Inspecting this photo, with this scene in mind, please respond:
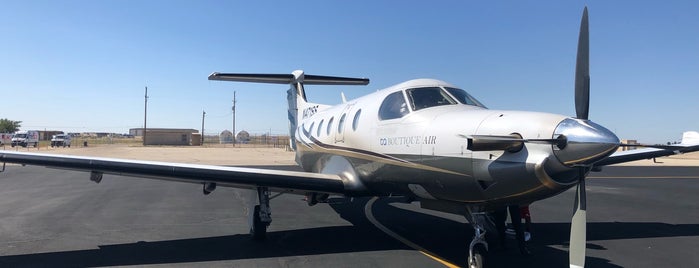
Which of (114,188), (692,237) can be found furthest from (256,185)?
(114,188)

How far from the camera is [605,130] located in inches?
188

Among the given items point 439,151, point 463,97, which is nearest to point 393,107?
point 463,97

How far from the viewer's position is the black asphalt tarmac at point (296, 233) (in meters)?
7.45

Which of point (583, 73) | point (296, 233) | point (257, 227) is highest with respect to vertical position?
point (583, 73)

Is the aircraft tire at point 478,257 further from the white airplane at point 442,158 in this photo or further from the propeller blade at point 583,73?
the propeller blade at point 583,73

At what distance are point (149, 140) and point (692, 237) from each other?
273 feet

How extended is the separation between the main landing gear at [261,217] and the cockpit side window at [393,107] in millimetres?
2861

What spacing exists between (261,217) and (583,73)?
5931 millimetres

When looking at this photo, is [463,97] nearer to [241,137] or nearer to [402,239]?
[402,239]

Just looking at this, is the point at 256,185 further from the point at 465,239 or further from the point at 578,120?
the point at 578,120

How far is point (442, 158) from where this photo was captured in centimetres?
605

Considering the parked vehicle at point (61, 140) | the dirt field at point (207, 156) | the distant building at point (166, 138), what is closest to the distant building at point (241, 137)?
the distant building at point (166, 138)

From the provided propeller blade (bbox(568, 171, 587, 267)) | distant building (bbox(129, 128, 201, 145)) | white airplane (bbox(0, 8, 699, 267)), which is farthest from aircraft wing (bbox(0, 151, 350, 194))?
distant building (bbox(129, 128, 201, 145))

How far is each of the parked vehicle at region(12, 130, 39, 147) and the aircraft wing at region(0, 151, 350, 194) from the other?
5624cm
